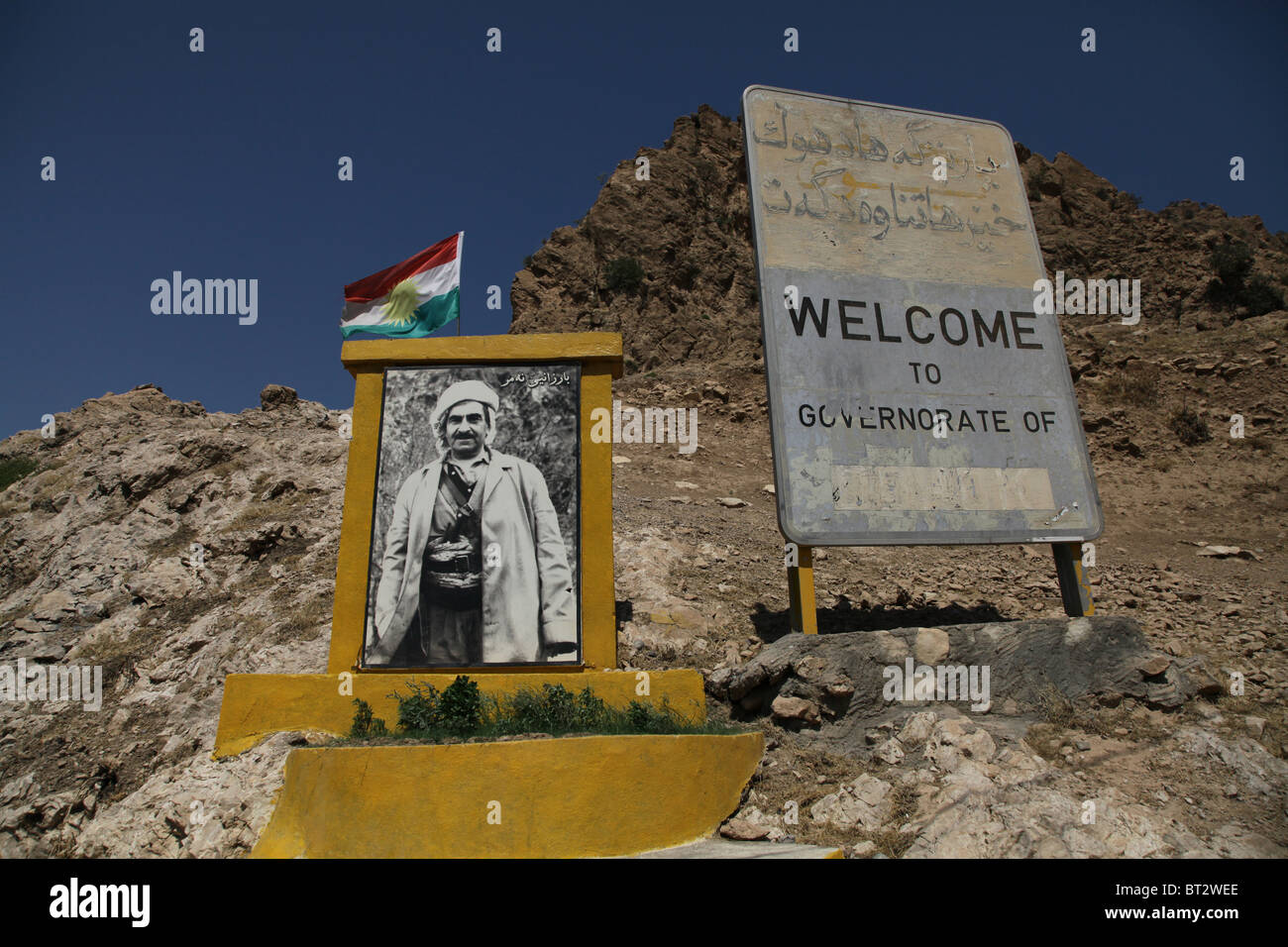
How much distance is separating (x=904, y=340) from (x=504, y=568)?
4.39 meters

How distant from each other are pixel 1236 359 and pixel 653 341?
53.8 feet

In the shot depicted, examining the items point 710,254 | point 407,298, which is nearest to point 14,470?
point 407,298

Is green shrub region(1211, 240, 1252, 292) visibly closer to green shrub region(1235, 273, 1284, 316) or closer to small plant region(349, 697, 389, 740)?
green shrub region(1235, 273, 1284, 316)

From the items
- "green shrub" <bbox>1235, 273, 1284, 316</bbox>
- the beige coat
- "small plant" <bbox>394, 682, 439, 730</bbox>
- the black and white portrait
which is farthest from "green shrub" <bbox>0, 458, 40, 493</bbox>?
"green shrub" <bbox>1235, 273, 1284, 316</bbox>

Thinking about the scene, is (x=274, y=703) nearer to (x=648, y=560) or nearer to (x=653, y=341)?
(x=648, y=560)

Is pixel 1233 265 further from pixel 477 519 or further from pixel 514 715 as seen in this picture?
pixel 514 715

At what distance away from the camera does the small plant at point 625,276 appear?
28.7 m

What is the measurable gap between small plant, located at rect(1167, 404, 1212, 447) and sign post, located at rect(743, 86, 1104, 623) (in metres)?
9.31

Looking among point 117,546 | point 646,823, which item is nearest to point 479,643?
point 646,823

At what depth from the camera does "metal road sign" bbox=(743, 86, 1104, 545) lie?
277 inches

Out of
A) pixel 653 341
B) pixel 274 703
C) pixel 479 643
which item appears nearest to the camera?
pixel 274 703

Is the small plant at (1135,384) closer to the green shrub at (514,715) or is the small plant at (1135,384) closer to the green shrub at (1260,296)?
the green shrub at (1260,296)

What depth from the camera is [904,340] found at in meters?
7.58

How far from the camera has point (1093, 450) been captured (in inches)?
612
